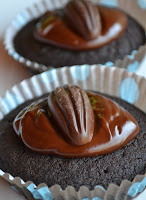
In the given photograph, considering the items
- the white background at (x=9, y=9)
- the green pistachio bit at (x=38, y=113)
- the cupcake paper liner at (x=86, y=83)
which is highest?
the green pistachio bit at (x=38, y=113)

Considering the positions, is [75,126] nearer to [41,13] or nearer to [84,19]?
[84,19]

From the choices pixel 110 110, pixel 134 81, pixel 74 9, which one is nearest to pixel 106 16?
pixel 74 9

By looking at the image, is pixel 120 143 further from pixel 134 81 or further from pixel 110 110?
pixel 134 81

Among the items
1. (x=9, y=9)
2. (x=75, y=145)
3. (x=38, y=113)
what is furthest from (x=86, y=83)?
(x=9, y=9)

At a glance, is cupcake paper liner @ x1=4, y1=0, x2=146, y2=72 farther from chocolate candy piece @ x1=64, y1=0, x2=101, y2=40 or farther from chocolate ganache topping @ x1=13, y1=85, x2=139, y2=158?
chocolate ganache topping @ x1=13, y1=85, x2=139, y2=158

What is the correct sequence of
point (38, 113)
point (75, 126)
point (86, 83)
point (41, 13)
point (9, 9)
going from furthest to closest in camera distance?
point (9, 9)
point (41, 13)
point (86, 83)
point (38, 113)
point (75, 126)

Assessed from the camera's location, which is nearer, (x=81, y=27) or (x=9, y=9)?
(x=81, y=27)

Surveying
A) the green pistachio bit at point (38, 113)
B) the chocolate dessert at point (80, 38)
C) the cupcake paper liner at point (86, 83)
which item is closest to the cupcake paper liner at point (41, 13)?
the chocolate dessert at point (80, 38)

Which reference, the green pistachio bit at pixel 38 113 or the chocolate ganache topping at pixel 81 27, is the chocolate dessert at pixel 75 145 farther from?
the chocolate ganache topping at pixel 81 27
